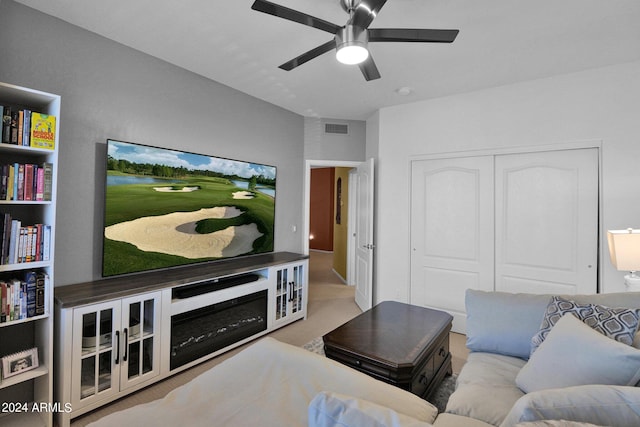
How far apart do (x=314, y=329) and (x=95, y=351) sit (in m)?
2.09

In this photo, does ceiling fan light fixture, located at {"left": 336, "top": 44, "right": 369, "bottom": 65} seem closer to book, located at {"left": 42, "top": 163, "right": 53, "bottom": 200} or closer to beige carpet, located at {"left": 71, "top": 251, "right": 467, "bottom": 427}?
book, located at {"left": 42, "top": 163, "right": 53, "bottom": 200}

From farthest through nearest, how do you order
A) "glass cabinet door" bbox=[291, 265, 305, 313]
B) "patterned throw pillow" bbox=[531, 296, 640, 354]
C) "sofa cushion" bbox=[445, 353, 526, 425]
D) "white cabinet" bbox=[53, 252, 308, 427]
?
"glass cabinet door" bbox=[291, 265, 305, 313] < "white cabinet" bbox=[53, 252, 308, 427] < "patterned throw pillow" bbox=[531, 296, 640, 354] < "sofa cushion" bbox=[445, 353, 526, 425]

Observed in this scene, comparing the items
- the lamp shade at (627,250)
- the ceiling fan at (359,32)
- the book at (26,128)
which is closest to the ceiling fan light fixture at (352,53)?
the ceiling fan at (359,32)

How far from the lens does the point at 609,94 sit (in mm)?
2830

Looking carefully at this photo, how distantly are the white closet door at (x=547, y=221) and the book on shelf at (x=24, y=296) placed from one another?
3.90 metres

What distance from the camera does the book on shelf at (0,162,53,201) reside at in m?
1.80

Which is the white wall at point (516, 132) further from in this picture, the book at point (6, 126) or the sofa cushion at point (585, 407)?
the book at point (6, 126)

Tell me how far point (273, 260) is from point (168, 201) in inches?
49.8

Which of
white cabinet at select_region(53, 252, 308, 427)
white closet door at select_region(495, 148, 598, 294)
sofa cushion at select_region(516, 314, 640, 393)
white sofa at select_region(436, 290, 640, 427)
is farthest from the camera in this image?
white closet door at select_region(495, 148, 598, 294)

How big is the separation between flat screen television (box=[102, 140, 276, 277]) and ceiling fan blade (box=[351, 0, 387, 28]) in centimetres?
197

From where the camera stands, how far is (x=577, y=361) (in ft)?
4.33

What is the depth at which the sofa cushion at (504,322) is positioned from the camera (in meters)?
1.86

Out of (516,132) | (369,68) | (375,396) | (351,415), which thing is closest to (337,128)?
(516,132)

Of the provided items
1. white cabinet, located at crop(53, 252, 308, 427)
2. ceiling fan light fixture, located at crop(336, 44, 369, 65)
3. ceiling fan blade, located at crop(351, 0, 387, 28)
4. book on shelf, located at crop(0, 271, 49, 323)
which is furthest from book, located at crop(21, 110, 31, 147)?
ceiling fan blade, located at crop(351, 0, 387, 28)
